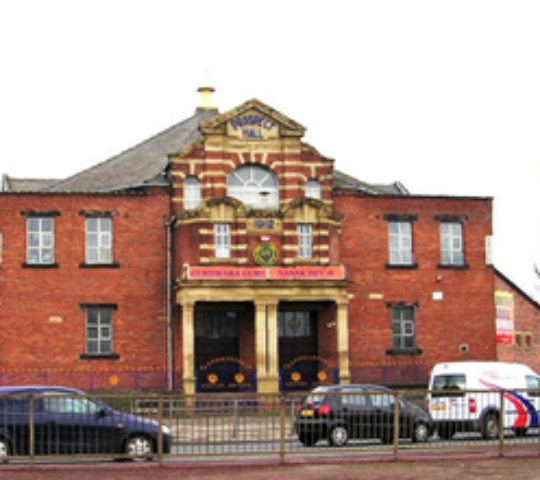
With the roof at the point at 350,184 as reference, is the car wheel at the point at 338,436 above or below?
below

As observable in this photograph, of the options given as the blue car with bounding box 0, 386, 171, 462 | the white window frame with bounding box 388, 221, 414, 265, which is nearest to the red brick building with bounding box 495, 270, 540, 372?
the white window frame with bounding box 388, 221, 414, 265

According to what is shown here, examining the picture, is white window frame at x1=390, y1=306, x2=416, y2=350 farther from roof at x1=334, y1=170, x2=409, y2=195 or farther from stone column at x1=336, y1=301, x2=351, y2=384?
roof at x1=334, y1=170, x2=409, y2=195

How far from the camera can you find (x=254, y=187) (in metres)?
48.4

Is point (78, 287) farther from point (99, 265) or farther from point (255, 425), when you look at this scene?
point (255, 425)

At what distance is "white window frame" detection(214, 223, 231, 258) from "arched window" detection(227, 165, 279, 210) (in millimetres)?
1693

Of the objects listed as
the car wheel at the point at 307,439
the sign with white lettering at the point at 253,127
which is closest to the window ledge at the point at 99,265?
the sign with white lettering at the point at 253,127

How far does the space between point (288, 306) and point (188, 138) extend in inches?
345

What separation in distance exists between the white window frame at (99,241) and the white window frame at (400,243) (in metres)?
11.3

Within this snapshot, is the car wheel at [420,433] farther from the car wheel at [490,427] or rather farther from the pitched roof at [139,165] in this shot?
the pitched roof at [139,165]

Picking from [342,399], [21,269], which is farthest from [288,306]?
[342,399]

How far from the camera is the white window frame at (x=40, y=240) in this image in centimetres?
4675

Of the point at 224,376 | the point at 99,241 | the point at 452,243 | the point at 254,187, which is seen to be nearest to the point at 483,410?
the point at 224,376

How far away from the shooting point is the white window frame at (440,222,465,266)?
51.4 metres

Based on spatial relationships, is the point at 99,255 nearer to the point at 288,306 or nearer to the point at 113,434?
the point at 288,306
